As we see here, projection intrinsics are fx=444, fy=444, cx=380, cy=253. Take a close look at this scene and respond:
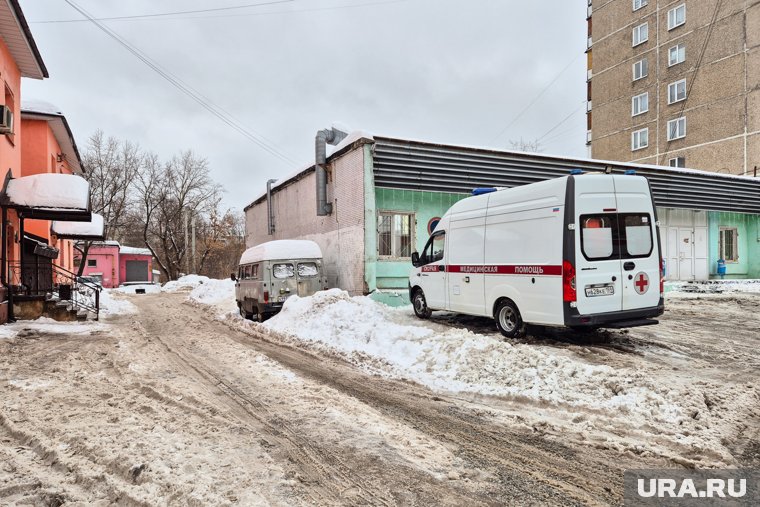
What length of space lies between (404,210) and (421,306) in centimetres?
444

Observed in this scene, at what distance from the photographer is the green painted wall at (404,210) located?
14.6 m

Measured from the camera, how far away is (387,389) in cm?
585

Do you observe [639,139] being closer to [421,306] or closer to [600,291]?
[421,306]

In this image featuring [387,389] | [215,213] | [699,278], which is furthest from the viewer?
[215,213]

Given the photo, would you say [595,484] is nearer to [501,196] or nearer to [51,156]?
[501,196]

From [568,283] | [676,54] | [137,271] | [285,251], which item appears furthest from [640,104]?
[137,271]

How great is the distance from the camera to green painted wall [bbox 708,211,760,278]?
70.8ft

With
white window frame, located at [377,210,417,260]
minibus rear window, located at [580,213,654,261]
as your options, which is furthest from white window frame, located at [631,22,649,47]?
minibus rear window, located at [580,213,654,261]

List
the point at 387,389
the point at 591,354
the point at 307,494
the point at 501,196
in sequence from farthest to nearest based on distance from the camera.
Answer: the point at 501,196, the point at 591,354, the point at 387,389, the point at 307,494

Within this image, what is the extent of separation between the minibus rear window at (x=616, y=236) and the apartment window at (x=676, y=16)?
3327cm

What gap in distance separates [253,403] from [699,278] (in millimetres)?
23091

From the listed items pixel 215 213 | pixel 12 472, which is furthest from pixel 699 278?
pixel 215 213

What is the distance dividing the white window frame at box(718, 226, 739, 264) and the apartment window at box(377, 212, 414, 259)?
55.9 ft

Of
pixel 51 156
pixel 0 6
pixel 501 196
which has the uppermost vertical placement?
pixel 0 6
